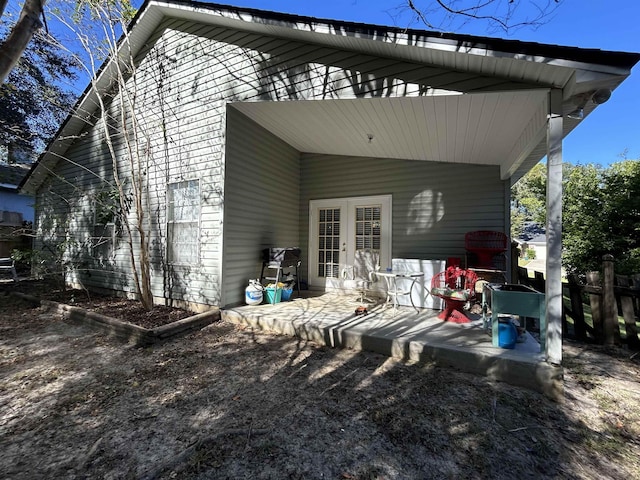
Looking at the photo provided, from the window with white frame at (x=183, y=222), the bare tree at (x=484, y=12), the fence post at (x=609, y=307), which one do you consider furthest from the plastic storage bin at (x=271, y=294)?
A: the fence post at (x=609, y=307)

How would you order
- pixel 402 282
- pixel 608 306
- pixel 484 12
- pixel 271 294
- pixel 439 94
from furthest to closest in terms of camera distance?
pixel 271 294 < pixel 402 282 < pixel 608 306 < pixel 439 94 < pixel 484 12

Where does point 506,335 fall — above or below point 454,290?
below

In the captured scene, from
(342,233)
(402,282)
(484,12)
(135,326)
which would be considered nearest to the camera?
(484,12)

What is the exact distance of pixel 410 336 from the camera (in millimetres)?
3367

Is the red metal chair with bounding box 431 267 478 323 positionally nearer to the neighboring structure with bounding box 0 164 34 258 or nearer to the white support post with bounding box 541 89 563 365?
the white support post with bounding box 541 89 563 365

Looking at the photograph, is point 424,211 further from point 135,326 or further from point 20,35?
point 20,35

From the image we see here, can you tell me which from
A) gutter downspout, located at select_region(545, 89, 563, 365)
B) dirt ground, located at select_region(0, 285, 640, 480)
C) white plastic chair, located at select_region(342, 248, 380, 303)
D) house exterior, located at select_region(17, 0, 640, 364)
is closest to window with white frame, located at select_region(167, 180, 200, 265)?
house exterior, located at select_region(17, 0, 640, 364)

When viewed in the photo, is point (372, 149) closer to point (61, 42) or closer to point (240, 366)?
point (240, 366)

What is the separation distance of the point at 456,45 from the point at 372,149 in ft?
8.70

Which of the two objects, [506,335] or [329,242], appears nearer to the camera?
[506,335]

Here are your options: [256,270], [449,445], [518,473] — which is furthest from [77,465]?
[256,270]

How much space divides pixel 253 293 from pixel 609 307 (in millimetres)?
4947

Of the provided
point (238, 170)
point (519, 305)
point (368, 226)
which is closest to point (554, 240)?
point (519, 305)

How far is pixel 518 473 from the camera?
172cm
